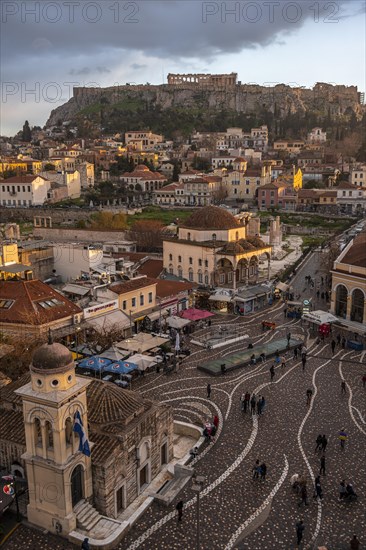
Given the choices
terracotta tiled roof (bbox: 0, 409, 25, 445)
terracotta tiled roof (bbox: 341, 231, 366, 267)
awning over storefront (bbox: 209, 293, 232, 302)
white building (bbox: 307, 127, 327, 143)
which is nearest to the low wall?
awning over storefront (bbox: 209, 293, 232, 302)

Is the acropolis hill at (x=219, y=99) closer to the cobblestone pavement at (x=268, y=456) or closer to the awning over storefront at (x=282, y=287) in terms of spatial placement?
the awning over storefront at (x=282, y=287)

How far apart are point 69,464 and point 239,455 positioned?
22.9 ft

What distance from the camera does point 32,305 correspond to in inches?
1142

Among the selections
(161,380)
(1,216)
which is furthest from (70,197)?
(161,380)

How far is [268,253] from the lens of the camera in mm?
48438

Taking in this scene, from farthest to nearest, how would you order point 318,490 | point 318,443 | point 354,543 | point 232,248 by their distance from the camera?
point 232,248 < point 318,443 < point 318,490 < point 354,543

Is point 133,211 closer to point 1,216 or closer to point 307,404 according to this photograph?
point 1,216

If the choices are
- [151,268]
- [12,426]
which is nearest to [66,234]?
[151,268]

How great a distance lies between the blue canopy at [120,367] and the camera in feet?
A: 82.6

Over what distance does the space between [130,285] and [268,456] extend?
682 inches

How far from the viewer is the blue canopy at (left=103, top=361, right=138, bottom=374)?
25.2 m

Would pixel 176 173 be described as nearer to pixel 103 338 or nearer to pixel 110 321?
pixel 110 321

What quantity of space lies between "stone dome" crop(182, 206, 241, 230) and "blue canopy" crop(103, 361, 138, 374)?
23.3m

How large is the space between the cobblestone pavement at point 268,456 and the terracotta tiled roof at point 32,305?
6.46 m
